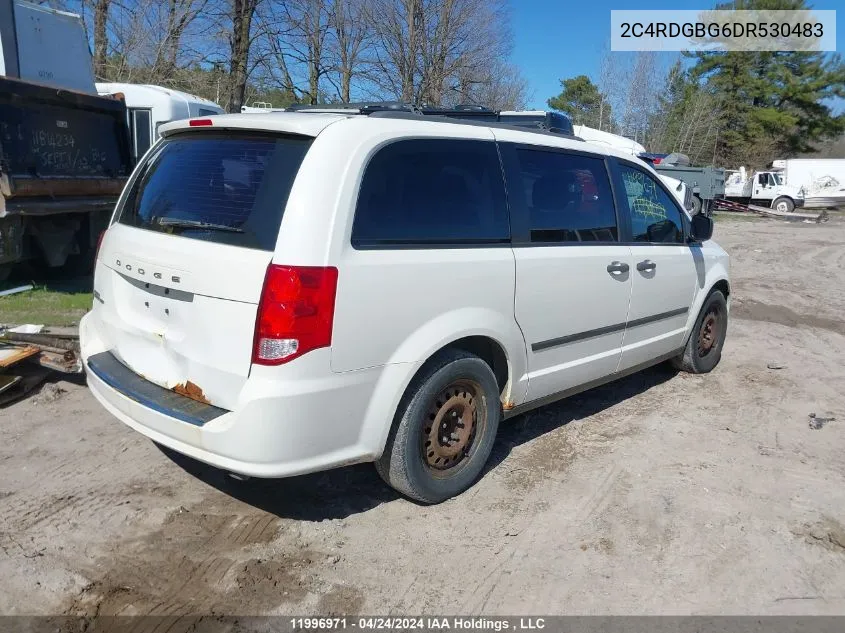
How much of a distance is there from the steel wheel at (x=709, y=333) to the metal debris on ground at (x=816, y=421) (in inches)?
41.5

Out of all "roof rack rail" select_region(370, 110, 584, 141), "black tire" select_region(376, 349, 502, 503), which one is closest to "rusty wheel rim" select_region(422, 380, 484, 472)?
"black tire" select_region(376, 349, 502, 503)

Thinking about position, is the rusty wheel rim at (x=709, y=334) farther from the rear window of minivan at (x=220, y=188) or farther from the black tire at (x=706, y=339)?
the rear window of minivan at (x=220, y=188)

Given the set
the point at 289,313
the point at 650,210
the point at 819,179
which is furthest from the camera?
the point at 819,179

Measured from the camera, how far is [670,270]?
5.05 metres

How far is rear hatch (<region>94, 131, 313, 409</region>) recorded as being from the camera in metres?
2.89

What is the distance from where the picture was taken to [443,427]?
361cm

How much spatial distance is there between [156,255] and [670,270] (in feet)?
11.6

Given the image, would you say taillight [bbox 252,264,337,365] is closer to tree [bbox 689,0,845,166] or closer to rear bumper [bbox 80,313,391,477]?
rear bumper [bbox 80,313,391,477]

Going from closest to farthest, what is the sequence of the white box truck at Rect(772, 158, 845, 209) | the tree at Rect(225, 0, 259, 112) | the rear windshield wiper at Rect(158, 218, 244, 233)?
the rear windshield wiper at Rect(158, 218, 244, 233) < the tree at Rect(225, 0, 259, 112) < the white box truck at Rect(772, 158, 845, 209)

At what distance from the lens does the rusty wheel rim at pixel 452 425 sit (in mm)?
3504

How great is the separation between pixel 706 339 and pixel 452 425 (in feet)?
11.1

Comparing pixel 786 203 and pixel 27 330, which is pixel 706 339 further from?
pixel 786 203

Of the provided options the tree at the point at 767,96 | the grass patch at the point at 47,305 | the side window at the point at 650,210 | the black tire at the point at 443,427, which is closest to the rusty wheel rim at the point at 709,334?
the side window at the point at 650,210

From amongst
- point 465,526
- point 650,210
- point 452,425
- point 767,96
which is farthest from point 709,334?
point 767,96
